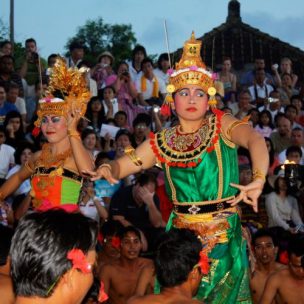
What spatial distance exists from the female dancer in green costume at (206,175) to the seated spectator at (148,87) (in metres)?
8.08

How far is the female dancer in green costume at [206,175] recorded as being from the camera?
5.84 m

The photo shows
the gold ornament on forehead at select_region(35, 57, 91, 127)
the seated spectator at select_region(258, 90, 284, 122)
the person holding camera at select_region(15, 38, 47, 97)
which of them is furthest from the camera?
the seated spectator at select_region(258, 90, 284, 122)

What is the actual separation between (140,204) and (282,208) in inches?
89.5

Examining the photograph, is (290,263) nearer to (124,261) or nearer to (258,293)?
(258,293)

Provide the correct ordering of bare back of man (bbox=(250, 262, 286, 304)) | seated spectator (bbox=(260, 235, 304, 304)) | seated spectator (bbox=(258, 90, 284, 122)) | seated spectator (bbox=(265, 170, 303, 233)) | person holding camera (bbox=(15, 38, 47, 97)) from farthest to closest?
seated spectator (bbox=(258, 90, 284, 122)) < person holding camera (bbox=(15, 38, 47, 97)) < seated spectator (bbox=(265, 170, 303, 233)) < bare back of man (bbox=(250, 262, 286, 304)) < seated spectator (bbox=(260, 235, 304, 304))

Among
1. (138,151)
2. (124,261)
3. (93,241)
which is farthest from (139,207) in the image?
(93,241)

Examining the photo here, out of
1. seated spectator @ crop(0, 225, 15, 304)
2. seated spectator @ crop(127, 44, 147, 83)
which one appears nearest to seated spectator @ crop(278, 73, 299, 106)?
seated spectator @ crop(127, 44, 147, 83)

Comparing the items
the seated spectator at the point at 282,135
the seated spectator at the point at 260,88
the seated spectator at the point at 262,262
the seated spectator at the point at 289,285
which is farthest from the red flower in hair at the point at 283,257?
the seated spectator at the point at 260,88

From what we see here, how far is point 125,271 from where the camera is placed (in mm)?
8977

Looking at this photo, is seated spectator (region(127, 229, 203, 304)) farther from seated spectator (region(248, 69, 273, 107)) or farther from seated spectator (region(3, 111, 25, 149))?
seated spectator (region(248, 69, 273, 107))

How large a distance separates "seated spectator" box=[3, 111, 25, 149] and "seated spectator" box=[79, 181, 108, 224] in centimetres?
196

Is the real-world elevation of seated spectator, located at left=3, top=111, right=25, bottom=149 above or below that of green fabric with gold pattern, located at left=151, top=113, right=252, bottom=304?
above

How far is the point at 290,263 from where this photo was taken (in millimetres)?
8289

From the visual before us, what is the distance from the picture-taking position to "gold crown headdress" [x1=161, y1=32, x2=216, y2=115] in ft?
20.0
